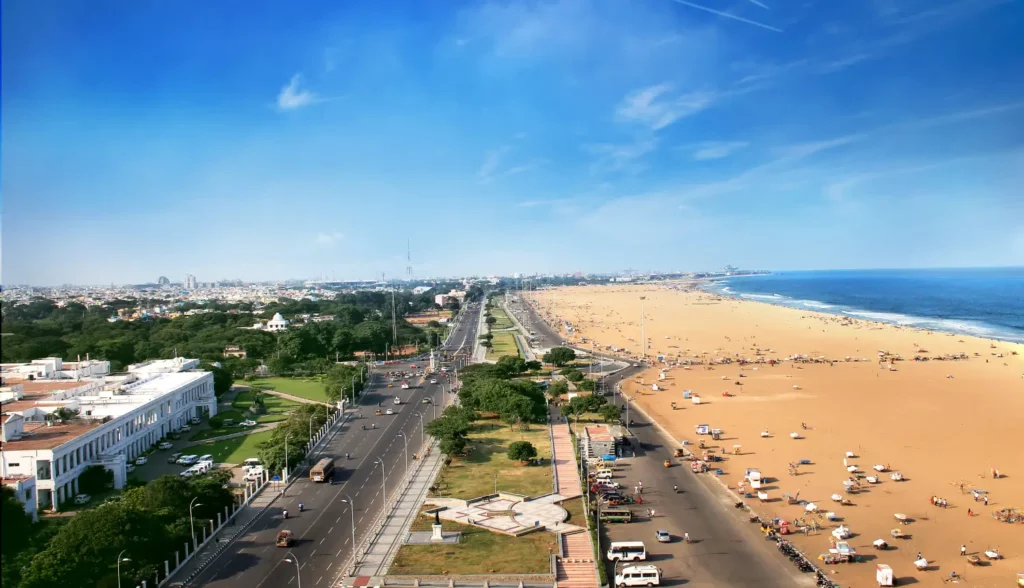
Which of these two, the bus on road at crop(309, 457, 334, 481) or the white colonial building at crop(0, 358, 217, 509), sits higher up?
the white colonial building at crop(0, 358, 217, 509)

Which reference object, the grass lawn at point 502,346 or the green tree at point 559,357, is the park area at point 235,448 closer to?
the green tree at point 559,357

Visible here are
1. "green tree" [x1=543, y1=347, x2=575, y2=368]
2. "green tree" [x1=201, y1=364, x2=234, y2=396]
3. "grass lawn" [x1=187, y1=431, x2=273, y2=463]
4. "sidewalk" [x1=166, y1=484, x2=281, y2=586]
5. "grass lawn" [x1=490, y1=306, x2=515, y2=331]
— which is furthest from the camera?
"grass lawn" [x1=490, y1=306, x2=515, y2=331]

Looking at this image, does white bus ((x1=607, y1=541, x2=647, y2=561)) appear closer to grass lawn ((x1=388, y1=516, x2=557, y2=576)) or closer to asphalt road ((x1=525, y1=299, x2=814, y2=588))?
asphalt road ((x1=525, y1=299, x2=814, y2=588))

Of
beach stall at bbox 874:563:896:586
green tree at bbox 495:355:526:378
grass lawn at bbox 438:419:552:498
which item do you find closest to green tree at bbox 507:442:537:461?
grass lawn at bbox 438:419:552:498

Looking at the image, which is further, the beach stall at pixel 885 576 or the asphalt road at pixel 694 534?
the asphalt road at pixel 694 534

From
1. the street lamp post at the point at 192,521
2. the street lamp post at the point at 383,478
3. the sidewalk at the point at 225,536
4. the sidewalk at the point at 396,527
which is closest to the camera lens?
the sidewalk at the point at 396,527

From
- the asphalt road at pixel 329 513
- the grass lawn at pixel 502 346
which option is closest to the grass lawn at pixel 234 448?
the asphalt road at pixel 329 513

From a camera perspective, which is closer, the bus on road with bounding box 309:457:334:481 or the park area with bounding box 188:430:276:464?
the bus on road with bounding box 309:457:334:481

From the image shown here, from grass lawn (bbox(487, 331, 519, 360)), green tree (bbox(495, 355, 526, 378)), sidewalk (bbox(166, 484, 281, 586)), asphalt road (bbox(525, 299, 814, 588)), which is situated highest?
green tree (bbox(495, 355, 526, 378))
